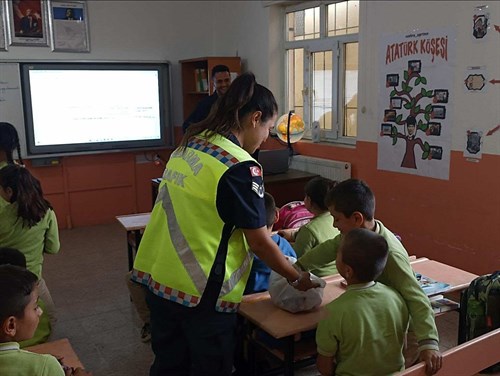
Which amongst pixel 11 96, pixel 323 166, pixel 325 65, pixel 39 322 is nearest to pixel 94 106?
pixel 11 96

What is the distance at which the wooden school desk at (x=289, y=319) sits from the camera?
6.32ft

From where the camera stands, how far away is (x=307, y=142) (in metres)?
5.31

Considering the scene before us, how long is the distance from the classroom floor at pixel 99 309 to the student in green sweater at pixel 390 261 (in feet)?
3.40

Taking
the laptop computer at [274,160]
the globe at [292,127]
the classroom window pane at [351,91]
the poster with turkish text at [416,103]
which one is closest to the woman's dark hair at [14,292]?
the poster with turkish text at [416,103]

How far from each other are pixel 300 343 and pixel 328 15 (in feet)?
12.1

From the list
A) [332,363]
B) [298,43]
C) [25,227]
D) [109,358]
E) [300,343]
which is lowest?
[109,358]

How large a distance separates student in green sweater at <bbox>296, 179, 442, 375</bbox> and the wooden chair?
1.3 inches

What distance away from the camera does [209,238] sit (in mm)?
1646

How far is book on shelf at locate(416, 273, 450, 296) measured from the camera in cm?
219

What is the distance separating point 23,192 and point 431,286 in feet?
6.37

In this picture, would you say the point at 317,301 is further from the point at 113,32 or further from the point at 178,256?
the point at 113,32

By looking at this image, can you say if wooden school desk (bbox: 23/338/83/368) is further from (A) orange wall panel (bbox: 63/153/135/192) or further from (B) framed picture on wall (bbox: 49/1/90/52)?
(B) framed picture on wall (bbox: 49/1/90/52)

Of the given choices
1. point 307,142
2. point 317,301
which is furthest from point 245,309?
point 307,142

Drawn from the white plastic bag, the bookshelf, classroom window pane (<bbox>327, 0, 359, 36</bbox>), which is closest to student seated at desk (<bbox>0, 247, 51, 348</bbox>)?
the white plastic bag
